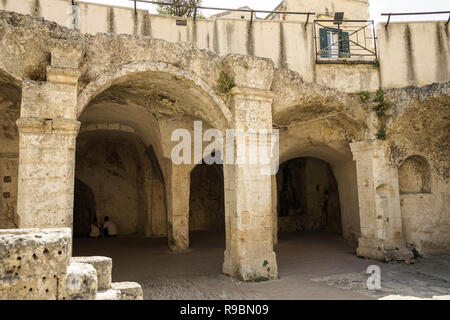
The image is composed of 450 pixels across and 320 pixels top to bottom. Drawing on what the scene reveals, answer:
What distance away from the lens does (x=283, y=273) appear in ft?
24.5

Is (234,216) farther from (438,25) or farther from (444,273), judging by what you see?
(438,25)

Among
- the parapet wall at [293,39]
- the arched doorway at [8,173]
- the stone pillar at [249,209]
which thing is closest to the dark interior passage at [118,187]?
the parapet wall at [293,39]

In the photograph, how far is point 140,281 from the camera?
6.90 metres

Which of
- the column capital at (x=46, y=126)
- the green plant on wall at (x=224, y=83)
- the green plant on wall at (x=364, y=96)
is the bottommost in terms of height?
the column capital at (x=46, y=126)

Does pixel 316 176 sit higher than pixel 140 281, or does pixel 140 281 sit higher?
pixel 316 176

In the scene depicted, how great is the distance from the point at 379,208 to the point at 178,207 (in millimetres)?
5342

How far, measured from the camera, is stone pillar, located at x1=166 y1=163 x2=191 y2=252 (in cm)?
1003

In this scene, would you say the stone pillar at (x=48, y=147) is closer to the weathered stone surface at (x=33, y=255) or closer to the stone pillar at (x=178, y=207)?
the weathered stone surface at (x=33, y=255)

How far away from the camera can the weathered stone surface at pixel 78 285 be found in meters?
2.78

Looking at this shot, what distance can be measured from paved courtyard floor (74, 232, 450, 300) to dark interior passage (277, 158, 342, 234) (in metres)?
3.85

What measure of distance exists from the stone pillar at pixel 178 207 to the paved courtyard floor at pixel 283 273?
38 cm

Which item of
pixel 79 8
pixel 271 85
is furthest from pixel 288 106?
pixel 79 8
